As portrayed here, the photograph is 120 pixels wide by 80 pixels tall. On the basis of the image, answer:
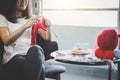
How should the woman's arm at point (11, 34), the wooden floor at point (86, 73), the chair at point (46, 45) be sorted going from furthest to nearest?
the wooden floor at point (86, 73), the chair at point (46, 45), the woman's arm at point (11, 34)

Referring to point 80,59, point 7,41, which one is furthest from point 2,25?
point 80,59

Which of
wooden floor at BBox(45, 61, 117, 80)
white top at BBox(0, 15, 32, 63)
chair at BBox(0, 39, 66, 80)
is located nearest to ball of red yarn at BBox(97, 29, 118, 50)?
chair at BBox(0, 39, 66, 80)

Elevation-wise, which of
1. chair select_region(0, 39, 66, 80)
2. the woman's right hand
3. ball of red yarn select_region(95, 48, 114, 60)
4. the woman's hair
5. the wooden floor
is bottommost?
the wooden floor

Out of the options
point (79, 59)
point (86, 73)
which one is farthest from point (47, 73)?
point (86, 73)

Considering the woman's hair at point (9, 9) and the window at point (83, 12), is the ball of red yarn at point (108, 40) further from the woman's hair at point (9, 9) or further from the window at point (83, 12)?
the window at point (83, 12)

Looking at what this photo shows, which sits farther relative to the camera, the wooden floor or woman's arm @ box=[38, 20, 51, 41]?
the wooden floor

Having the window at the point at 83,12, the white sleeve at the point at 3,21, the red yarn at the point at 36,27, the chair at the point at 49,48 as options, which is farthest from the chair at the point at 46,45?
the window at the point at 83,12

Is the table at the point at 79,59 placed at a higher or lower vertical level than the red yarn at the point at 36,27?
lower

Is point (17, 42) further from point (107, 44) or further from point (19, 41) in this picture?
point (107, 44)

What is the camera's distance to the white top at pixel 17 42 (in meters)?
1.93

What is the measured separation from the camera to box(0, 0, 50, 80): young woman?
1650 millimetres

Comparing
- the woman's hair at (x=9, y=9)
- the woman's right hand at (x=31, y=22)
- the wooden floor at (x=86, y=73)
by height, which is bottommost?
the wooden floor at (x=86, y=73)

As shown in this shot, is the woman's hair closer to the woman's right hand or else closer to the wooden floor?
the woman's right hand

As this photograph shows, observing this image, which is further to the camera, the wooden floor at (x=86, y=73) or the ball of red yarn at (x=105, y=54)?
the wooden floor at (x=86, y=73)
